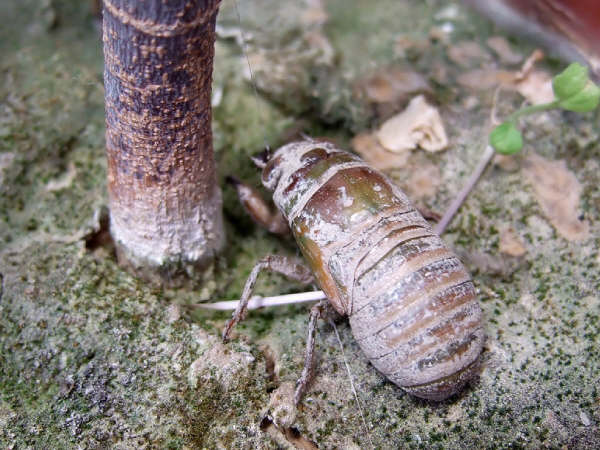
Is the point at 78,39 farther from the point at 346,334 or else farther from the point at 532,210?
the point at 532,210

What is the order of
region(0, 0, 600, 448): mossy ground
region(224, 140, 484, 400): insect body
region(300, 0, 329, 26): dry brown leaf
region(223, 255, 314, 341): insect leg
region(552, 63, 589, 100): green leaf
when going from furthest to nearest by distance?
region(300, 0, 329, 26): dry brown leaf < region(552, 63, 589, 100): green leaf < region(223, 255, 314, 341): insect leg < region(0, 0, 600, 448): mossy ground < region(224, 140, 484, 400): insect body

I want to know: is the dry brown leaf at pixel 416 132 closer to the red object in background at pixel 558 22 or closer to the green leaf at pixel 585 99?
the green leaf at pixel 585 99

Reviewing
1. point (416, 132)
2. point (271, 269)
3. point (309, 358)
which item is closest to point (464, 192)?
point (416, 132)

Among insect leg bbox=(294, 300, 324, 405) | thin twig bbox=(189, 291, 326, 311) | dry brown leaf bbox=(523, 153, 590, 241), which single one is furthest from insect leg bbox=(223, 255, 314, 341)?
dry brown leaf bbox=(523, 153, 590, 241)

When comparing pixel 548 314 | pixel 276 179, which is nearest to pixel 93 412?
pixel 276 179

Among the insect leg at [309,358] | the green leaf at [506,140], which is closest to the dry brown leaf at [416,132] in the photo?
the green leaf at [506,140]

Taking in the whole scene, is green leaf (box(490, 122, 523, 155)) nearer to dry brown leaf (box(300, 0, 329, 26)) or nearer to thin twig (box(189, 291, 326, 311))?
thin twig (box(189, 291, 326, 311))

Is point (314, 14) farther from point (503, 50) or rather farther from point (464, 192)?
point (464, 192)
